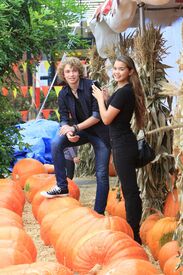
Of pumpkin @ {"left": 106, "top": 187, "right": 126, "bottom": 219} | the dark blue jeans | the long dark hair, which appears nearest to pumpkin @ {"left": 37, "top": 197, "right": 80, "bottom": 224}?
the dark blue jeans

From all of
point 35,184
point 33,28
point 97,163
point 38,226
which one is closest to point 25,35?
point 33,28

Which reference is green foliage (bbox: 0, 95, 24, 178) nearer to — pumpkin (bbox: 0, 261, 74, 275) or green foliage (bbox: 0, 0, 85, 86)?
green foliage (bbox: 0, 0, 85, 86)

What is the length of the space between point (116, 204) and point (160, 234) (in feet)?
4.50

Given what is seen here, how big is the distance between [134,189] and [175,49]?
414cm

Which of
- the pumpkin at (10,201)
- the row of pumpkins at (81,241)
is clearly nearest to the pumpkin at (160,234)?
the row of pumpkins at (81,241)

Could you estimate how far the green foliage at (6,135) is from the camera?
7980 mm

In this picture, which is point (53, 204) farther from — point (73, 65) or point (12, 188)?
point (73, 65)

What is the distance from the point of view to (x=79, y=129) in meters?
5.66

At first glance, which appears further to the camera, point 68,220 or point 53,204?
point 53,204

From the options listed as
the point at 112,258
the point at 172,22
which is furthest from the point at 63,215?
the point at 172,22

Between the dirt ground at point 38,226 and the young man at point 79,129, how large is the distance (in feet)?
1.46

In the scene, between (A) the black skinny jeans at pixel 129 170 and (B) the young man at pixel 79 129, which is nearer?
(A) the black skinny jeans at pixel 129 170

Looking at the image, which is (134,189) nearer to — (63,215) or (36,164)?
(63,215)

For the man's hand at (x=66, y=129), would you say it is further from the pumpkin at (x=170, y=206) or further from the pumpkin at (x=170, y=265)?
the pumpkin at (x=170, y=265)
